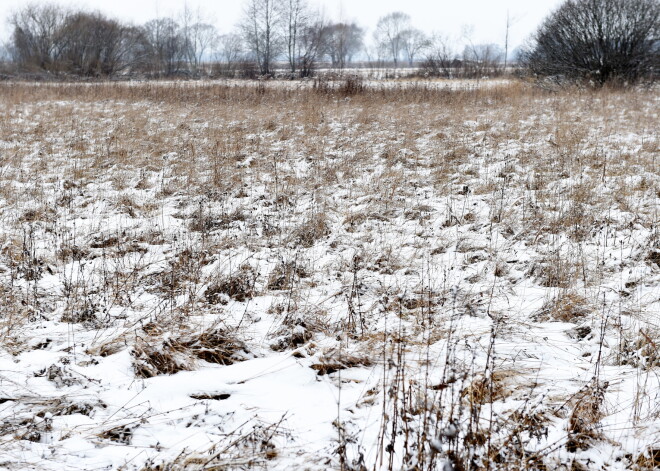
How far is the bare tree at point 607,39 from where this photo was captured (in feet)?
55.5

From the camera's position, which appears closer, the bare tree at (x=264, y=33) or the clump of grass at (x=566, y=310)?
the clump of grass at (x=566, y=310)

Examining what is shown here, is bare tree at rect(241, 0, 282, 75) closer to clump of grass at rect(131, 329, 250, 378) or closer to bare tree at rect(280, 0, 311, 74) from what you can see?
bare tree at rect(280, 0, 311, 74)

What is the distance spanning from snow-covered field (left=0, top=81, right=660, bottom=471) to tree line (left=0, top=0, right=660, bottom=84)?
33.9 feet

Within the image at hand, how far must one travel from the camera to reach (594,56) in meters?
17.6

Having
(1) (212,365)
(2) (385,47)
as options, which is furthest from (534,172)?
(2) (385,47)

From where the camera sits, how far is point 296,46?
1800 inches

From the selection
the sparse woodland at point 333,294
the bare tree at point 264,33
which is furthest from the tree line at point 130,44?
the sparse woodland at point 333,294

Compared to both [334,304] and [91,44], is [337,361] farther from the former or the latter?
[91,44]

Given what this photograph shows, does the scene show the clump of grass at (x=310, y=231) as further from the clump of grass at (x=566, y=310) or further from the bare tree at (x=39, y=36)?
the bare tree at (x=39, y=36)

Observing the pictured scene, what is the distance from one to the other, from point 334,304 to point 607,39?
18699mm

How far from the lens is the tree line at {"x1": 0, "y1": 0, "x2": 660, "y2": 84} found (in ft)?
56.6

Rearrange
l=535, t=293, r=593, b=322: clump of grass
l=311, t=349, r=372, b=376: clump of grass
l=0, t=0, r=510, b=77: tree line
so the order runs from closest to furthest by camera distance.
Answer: l=311, t=349, r=372, b=376: clump of grass
l=535, t=293, r=593, b=322: clump of grass
l=0, t=0, r=510, b=77: tree line

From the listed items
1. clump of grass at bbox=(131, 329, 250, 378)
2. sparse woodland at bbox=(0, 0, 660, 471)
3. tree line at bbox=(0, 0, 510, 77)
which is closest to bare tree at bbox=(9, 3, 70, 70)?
tree line at bbox=(0, 0, 510, 77)

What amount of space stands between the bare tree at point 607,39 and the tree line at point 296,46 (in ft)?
0.12
